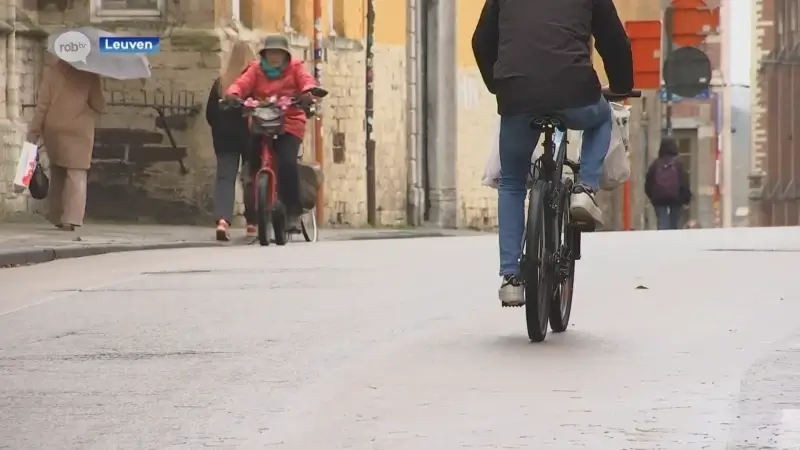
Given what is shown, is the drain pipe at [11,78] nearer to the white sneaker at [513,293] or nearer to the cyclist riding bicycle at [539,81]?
the cyclist riding bicycle at [539,81]

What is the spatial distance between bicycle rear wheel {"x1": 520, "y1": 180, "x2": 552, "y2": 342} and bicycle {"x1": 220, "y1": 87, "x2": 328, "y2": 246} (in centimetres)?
872

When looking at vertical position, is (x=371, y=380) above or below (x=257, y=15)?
below

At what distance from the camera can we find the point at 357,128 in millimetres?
28891

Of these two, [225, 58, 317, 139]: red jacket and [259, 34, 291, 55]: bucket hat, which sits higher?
[259, 34, 291, 55]: bucket hat

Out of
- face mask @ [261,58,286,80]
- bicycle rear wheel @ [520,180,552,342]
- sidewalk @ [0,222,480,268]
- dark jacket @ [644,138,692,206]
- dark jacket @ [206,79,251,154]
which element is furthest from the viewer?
dark jacket @ [644,138,692,206]

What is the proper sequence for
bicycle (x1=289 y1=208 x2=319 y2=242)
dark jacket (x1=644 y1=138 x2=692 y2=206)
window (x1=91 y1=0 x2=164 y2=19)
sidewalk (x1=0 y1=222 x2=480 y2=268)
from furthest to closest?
1. dark jacket (x1=644 y1=138 x2=692 y2=206)
2. window (x1=91 y1=0 x2=164 y2=19)
3. bicycle (x1=289 y1=208 x2=319 y2=242)
4. sidewalk (x1=0 y1=222 x2=480 y2=268)

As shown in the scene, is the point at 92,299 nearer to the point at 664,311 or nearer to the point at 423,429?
the point at 664,311

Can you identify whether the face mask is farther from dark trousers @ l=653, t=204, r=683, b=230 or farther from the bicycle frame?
dark trousers @ l=653, t=204, r=683, b=230

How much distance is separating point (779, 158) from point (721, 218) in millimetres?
3194

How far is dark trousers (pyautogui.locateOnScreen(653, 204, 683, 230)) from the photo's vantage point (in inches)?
1135

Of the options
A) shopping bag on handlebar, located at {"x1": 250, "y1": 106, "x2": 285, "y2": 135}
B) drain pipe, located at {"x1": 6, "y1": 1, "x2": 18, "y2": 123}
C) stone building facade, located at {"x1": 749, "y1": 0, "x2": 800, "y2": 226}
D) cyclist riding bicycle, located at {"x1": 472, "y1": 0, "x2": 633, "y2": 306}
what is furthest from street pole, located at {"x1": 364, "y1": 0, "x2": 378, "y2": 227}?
stone building facade, located at {"x1": 749, "y1": 0, "x2": 800, "y2": 226}

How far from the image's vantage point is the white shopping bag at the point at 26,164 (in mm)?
18703

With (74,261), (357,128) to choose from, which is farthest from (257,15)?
(74,261)

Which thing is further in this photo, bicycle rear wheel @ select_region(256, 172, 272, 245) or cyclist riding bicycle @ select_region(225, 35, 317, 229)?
cyclist riding bicycle @ select_region(225, 35, 317, 229)
